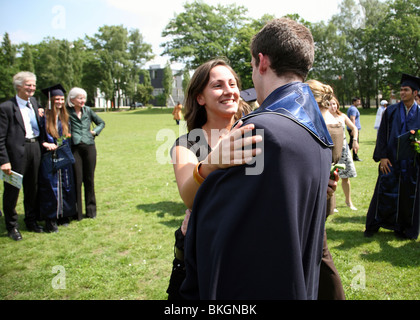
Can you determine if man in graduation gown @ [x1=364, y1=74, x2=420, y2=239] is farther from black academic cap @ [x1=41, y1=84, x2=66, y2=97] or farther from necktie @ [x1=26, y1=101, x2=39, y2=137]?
necktie @ [x1=26, y1=101, x2=39, y2=137]

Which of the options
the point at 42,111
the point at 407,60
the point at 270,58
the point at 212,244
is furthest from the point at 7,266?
the point at 407,60

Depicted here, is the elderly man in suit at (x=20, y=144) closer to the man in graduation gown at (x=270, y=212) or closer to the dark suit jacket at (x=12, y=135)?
A: the dark suit jacket at (x=12, y=135)

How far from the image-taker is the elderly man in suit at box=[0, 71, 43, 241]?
17.2 feet

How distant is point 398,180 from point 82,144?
221 inches

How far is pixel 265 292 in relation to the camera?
1.29m

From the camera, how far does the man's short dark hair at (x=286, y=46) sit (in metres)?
1.47

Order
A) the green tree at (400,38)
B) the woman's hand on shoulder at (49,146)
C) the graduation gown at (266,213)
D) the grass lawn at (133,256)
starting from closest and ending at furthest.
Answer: the graduation gown at (266,213)
the grass lawn at (133,256)
the woman's hand on shoulder at (49,146)
the green tree at (400,38)

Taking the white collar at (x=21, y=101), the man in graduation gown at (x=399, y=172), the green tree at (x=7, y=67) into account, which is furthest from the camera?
the green tree at (x=7, y=67)

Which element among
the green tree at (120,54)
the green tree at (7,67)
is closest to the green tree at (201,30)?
the green tree at (120,54)

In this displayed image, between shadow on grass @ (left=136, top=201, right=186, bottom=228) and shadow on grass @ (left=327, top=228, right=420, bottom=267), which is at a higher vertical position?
shadow on grass @ (left=136, top=201, right=186, bottom=228)

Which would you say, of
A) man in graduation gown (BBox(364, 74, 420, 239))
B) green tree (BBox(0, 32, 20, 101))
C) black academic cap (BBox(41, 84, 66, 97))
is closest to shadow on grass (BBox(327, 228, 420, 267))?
man in graduation gown (BBox(364, 74, 420, 239))

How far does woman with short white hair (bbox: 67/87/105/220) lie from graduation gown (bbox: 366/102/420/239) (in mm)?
5148

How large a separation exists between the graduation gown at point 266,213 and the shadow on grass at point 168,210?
4771mm

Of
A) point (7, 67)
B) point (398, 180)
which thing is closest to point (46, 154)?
point (398, 180)
